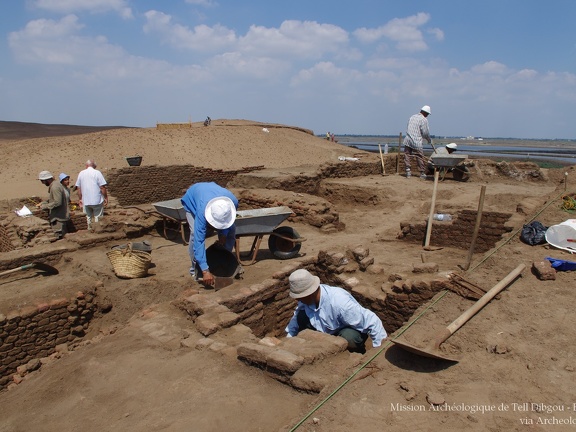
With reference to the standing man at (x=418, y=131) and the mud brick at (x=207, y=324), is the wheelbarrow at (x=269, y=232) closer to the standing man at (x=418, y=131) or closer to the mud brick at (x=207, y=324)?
the mud brick at (x=207, y=324)

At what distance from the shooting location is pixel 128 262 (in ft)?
19.2

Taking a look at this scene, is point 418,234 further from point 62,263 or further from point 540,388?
point 62,263

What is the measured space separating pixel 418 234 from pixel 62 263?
20.0 ft

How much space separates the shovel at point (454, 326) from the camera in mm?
3088

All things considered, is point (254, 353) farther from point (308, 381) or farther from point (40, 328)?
point (40, 328)

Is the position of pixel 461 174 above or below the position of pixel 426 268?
above

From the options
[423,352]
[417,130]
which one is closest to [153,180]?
[417,130]

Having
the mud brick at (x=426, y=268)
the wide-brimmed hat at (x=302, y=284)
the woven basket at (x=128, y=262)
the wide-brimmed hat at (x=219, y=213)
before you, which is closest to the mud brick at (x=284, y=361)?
the wide-brimmed hat at (x=302, y=284)

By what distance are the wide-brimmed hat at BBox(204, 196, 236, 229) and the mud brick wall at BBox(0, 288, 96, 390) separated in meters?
2.12

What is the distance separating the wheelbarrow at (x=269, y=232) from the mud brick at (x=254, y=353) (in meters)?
2.83

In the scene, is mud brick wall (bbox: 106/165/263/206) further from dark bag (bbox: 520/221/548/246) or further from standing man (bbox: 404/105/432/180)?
dark bag (bbox: 520/221/548/246)

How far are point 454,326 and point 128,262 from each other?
432 centimetres

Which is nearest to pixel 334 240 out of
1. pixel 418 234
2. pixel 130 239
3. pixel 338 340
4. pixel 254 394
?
pixel 418 234

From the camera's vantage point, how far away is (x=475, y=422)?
2.53 metres
